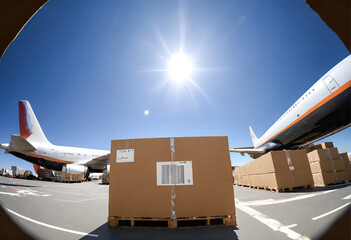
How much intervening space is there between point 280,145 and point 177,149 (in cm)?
1528

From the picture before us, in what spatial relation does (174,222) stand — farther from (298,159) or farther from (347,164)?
(347,164)

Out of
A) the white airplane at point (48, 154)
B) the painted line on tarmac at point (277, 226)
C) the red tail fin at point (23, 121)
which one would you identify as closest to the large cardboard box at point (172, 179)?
the painted line on tarmac at point (277, 226)

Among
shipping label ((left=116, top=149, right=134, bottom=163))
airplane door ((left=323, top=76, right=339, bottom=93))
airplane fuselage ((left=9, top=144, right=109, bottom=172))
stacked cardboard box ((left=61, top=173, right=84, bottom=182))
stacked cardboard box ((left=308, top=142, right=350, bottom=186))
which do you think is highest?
airplane door ((left=323, top=76, right=339, bottom=93))

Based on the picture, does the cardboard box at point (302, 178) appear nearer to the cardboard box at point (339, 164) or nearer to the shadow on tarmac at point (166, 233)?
the cardboard box at point (339, 164)

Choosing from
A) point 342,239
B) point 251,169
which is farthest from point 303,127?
point 342,239

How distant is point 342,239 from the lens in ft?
5.24

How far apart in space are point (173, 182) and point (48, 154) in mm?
25481

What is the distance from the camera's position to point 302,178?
6344 millimetres

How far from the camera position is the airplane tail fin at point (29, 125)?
13645 mm

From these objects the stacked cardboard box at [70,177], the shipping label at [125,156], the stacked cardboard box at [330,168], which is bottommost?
the stacked cardboard box at [70,177]

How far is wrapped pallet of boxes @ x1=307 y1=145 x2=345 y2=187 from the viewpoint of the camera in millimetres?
6711

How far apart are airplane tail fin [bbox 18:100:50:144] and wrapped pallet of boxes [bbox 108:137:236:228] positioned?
A: 59.1 ft

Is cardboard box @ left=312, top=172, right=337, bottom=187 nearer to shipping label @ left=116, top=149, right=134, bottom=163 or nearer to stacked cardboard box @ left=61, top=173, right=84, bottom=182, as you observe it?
shipping label @ left=116, top=149, right=134, bottom=163

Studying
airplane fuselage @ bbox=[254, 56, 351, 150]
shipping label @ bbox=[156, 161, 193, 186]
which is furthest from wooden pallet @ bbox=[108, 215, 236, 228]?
airplane fuselage @ bbox=[254, 56, 351, 150]
